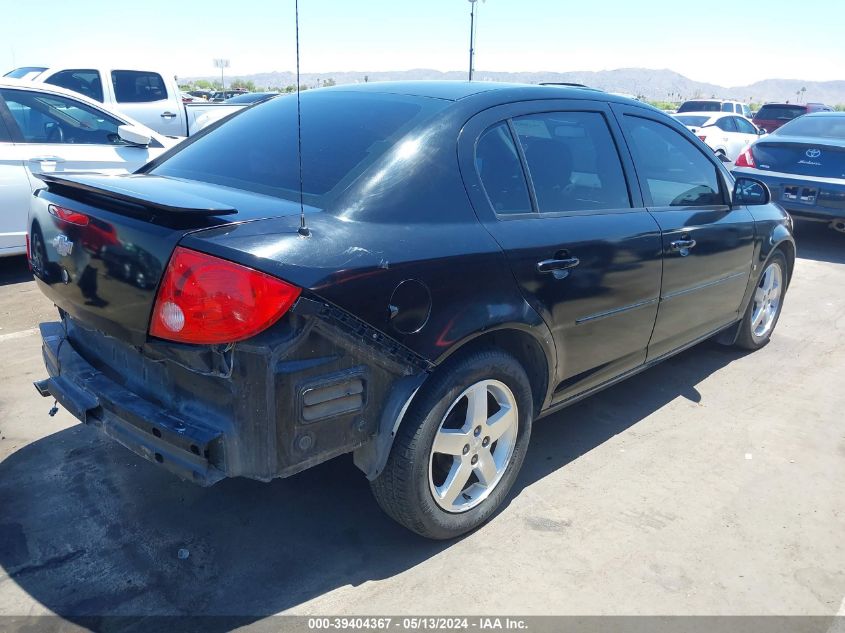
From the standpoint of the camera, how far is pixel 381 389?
7.69 ft

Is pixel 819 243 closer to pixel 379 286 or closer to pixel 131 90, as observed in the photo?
pixel 379 286

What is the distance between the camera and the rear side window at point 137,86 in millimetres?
10578

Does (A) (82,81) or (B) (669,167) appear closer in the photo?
(B) (669,167)

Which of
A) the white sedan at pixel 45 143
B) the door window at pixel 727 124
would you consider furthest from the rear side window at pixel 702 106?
the white sedan at pixel 45 143

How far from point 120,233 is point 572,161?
2006mm

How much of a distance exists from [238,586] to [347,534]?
490 millimetres

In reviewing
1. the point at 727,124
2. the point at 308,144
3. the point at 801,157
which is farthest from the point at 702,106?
the point at 308,144

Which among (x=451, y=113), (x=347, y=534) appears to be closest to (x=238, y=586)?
(x=347, y=534)

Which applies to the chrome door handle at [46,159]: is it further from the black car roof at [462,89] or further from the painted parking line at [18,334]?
the black car roof at [462,89]

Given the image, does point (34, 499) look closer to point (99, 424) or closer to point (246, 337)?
point (99, 424)

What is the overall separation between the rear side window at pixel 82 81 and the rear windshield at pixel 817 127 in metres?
9.78

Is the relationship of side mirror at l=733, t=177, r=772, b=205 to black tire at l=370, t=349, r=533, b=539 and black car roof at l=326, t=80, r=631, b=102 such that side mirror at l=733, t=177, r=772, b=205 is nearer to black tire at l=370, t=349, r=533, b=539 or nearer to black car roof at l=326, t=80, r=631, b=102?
A: black car roof at l=326, t=80, r=631, b=102

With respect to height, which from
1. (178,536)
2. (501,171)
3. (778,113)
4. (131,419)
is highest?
(501,171)

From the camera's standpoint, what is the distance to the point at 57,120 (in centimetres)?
616
